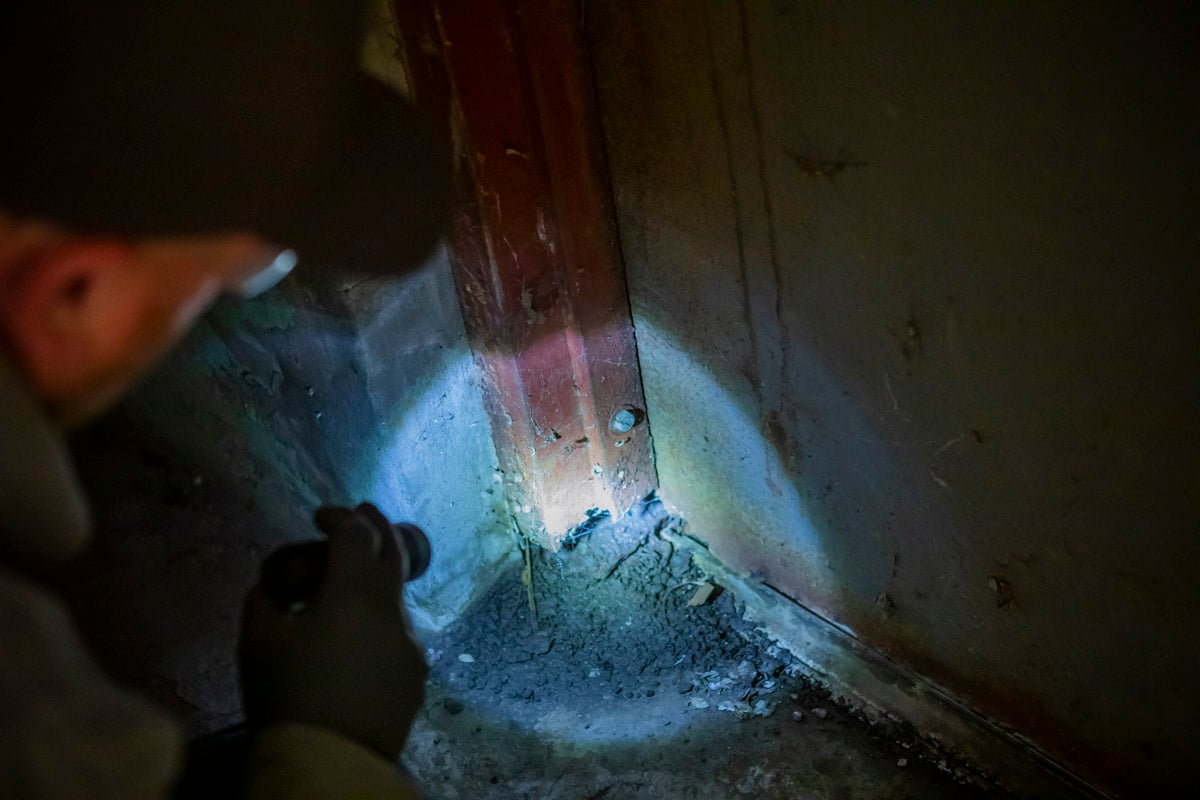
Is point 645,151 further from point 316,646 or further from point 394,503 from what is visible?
point 316,646

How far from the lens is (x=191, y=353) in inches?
63.1

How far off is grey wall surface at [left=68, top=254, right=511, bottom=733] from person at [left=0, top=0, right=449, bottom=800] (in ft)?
0.58

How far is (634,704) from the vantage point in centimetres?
192

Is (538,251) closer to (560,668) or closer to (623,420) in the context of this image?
(623,420)

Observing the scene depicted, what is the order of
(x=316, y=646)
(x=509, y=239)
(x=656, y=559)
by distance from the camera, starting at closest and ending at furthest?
1. (x=316, y=646)
2. (x=509, y=239)
3. (x=656, y=559)

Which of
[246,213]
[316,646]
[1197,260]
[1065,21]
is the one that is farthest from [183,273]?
[1197,260]

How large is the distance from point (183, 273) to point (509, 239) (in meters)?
0.94

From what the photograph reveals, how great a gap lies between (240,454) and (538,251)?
0.69 metres

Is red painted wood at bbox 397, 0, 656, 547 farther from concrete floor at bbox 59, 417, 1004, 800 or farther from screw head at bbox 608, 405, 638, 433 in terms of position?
concrete floor at bbox 59, 417, 1004, 800

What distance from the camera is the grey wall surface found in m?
1.52

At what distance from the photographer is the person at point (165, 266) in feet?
2.38

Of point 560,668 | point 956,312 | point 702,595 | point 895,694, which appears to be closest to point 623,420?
point 702,595

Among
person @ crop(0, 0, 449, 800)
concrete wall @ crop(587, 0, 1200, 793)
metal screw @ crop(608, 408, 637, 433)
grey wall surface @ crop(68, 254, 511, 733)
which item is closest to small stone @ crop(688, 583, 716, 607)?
concrete wall @ crop(587, 0, 1200, 793)

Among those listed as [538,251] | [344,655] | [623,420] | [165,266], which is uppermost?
[165,266]
